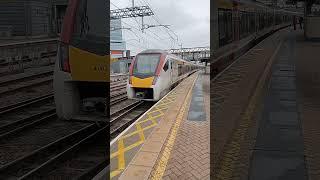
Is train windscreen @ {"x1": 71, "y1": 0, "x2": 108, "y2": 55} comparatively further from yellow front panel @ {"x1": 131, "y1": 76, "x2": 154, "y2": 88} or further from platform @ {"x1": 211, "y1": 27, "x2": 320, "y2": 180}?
yellow front panel @ {"x1": 131, "y1": 76, "x2": 154, "y2": 88}

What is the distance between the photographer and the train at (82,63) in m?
6.50

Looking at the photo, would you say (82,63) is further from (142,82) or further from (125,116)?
(142,82)

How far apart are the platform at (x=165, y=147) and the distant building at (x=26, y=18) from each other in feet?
59.1

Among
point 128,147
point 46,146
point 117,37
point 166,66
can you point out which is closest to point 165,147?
point 128,147

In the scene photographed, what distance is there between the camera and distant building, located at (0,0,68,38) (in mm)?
26047

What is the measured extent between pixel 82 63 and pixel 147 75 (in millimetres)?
7218

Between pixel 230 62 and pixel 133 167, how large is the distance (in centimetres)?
1203

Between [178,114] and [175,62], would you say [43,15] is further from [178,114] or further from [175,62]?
[178,114]

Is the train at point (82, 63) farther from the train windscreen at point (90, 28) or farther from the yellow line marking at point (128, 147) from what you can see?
the yellow line marking at point (128, 147)

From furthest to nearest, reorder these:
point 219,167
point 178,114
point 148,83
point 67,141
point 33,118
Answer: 1. point 148,83
2. point 33,118
3. point 178,114
4. point 67,141
5. point 219,167

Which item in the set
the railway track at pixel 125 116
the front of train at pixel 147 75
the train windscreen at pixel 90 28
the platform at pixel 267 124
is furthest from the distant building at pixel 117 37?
the front of train at pixel 147 75

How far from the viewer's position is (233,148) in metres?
6.11

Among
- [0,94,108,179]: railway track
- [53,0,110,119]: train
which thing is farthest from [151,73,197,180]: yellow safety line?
[53,0,110,119]: train

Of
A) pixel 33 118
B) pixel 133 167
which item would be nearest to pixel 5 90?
pixel 33 118
